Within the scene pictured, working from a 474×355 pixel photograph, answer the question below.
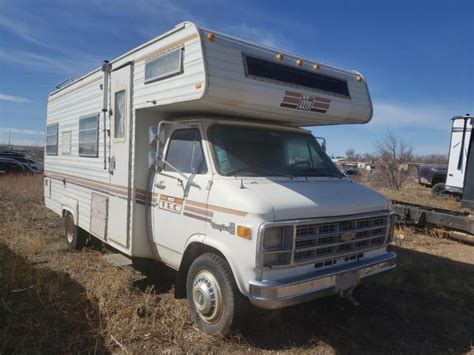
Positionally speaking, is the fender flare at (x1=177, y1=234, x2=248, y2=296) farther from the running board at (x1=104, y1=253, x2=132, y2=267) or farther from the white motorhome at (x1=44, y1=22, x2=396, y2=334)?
the running board at (x1=104, y1=253, x2=132, y2=267)

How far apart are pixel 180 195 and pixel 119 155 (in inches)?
54.1

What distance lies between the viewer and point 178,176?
4551mm

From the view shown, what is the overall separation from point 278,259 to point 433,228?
6489 mm

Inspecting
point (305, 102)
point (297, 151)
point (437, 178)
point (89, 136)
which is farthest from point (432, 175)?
point (89, 136)

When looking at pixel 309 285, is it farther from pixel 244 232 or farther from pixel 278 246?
pixel 244 232

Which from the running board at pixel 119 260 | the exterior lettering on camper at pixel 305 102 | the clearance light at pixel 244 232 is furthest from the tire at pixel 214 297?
the exterior lettering on camper at pixel 305 102

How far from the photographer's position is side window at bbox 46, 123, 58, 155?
Result: 8.15m

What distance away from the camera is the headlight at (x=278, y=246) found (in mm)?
3492

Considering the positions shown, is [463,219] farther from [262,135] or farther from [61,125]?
[61,125]

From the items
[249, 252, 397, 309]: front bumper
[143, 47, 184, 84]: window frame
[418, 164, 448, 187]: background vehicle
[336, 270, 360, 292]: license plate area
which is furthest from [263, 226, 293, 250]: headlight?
[418, 164, 448, 187]: background vehicle

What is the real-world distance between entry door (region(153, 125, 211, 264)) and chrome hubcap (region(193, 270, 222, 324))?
0.45 m

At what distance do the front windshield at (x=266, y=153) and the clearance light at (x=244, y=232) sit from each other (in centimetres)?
71

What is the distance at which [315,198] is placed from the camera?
154 inches

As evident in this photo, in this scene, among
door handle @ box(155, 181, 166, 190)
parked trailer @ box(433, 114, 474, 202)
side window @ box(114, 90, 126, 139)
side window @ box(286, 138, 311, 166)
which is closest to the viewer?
door handle @ box(155, 181, 166, 190)
